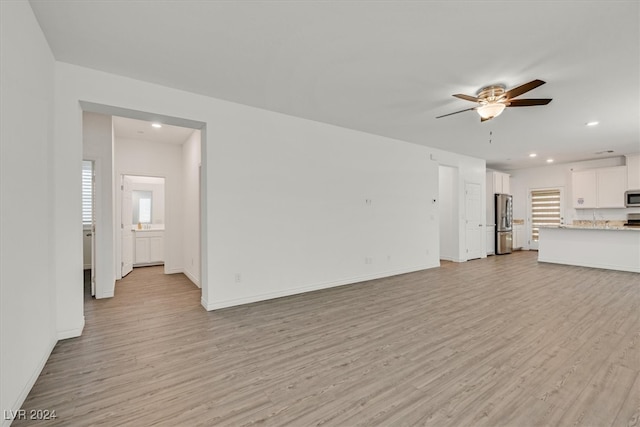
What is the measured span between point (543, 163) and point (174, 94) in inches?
413

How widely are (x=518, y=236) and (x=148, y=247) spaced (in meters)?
11.8

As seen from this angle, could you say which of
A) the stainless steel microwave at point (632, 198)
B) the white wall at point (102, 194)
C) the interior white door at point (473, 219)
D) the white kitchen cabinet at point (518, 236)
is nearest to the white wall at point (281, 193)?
the white wall at point (102, 194)

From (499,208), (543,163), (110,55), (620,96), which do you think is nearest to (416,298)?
(620,96)

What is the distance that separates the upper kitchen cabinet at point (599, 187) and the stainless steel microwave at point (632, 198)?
10 centimetres

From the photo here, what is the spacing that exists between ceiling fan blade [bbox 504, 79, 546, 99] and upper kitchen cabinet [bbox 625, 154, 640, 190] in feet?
23.8

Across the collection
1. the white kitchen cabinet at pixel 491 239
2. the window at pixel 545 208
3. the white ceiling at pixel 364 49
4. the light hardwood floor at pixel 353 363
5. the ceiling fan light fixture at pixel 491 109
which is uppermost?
the white ceiling at pixel 364 49

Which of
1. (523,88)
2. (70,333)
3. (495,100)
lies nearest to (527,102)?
(495,100)

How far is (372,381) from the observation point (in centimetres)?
215

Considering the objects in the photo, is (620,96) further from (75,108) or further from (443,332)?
(75,108)

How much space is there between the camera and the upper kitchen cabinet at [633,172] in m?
7.21

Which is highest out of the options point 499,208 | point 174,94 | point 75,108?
point 174,94

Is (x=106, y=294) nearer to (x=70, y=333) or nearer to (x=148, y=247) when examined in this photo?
(x=70, y=333)

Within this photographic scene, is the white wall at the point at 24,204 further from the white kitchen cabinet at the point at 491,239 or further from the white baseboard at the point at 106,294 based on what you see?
the white kitchen cabinet at the point at 491,239

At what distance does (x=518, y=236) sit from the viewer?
389 inches
